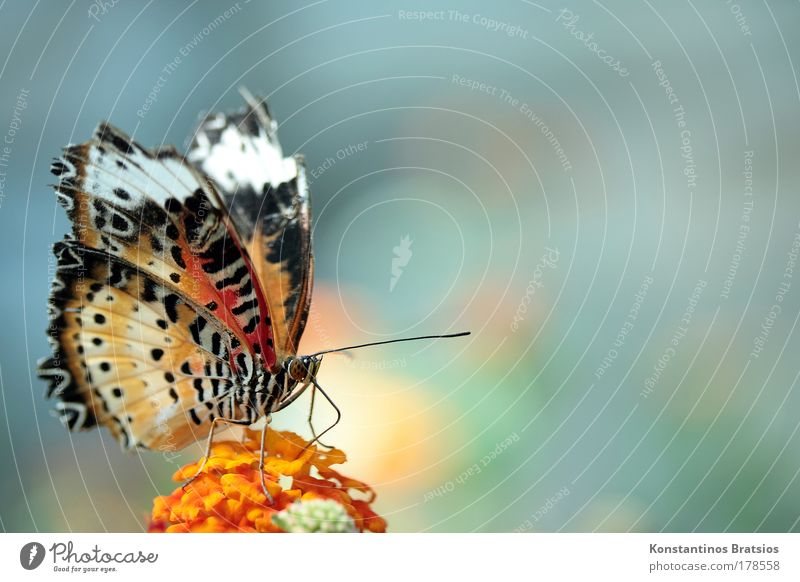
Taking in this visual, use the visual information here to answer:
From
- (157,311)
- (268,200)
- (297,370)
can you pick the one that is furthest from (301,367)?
(268,200)

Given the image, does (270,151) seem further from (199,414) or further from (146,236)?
(199,414)

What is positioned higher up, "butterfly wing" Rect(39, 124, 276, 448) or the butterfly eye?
"butterfly wing" Rect(39, 124, 276, 448)

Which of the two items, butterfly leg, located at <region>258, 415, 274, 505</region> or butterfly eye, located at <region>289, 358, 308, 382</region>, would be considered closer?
butterfly leg, located at <region>258, 415, 274, 505</region>
